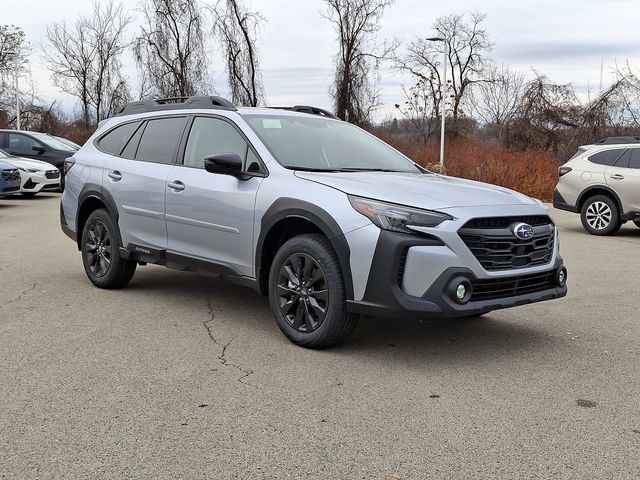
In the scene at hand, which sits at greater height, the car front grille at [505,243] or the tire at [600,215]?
the car front grille at [505,243]

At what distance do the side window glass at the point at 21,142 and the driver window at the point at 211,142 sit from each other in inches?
603

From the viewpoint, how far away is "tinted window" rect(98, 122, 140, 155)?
23.2 ft

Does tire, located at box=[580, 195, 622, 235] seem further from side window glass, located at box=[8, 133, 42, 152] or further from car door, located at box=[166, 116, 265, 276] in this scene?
side window glass, located at box=[8, 133, 42, 152]

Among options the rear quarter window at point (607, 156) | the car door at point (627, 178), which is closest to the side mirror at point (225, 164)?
the car door at point (627, 178)

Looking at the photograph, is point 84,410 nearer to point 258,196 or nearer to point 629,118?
point 258,196

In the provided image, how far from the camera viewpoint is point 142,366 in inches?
185

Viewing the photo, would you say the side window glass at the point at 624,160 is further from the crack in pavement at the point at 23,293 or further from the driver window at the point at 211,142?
the crack in pavement at the point at 23,293

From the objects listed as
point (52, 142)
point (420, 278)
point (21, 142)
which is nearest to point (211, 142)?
point (420, 278)

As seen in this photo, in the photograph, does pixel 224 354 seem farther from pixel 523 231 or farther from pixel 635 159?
pixel 635 159

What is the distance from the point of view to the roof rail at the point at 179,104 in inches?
249

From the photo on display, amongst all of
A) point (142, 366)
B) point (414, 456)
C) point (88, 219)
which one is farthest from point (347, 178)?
point (88, 219)

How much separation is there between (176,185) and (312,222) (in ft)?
5.34

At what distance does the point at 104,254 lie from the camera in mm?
7098

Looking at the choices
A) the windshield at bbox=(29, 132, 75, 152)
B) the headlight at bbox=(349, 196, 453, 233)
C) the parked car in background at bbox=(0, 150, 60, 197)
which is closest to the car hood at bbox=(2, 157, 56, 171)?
the parked car in background at bbox=(0, 150, 60, 197)
